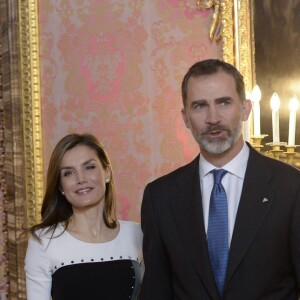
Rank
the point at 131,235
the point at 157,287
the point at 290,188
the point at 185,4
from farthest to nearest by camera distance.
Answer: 1. the point at 185,4
2. the point at 131,235
3. the point at 157,287
4. the point at 290,188

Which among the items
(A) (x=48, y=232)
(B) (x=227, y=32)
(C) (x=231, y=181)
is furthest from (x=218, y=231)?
(B) (x=227, y=32)

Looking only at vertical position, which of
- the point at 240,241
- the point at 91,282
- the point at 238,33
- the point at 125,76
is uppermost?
the point at 238,33

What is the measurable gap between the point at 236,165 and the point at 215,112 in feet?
0.64

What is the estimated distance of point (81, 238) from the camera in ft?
7.95

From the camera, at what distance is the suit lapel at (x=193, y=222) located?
6.18 feet

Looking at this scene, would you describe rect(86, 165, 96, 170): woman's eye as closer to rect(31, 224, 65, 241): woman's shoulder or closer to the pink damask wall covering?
rect(31, 224, 65, 241): woman's shoulder

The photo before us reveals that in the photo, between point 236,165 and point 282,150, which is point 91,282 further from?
point 282,150

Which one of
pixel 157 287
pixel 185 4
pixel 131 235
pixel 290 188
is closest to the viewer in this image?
pixel 290 188

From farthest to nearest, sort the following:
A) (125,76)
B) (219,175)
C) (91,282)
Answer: (125,76)
(91,282)
(219,175)

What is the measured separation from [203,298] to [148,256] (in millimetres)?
253

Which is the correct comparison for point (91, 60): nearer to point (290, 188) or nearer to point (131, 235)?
point (131, 235)

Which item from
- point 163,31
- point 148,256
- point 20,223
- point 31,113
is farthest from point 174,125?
point 148,256

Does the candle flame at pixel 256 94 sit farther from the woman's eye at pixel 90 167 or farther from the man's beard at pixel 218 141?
the man's beard at pixel 218 141

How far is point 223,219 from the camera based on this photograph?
192 cm
